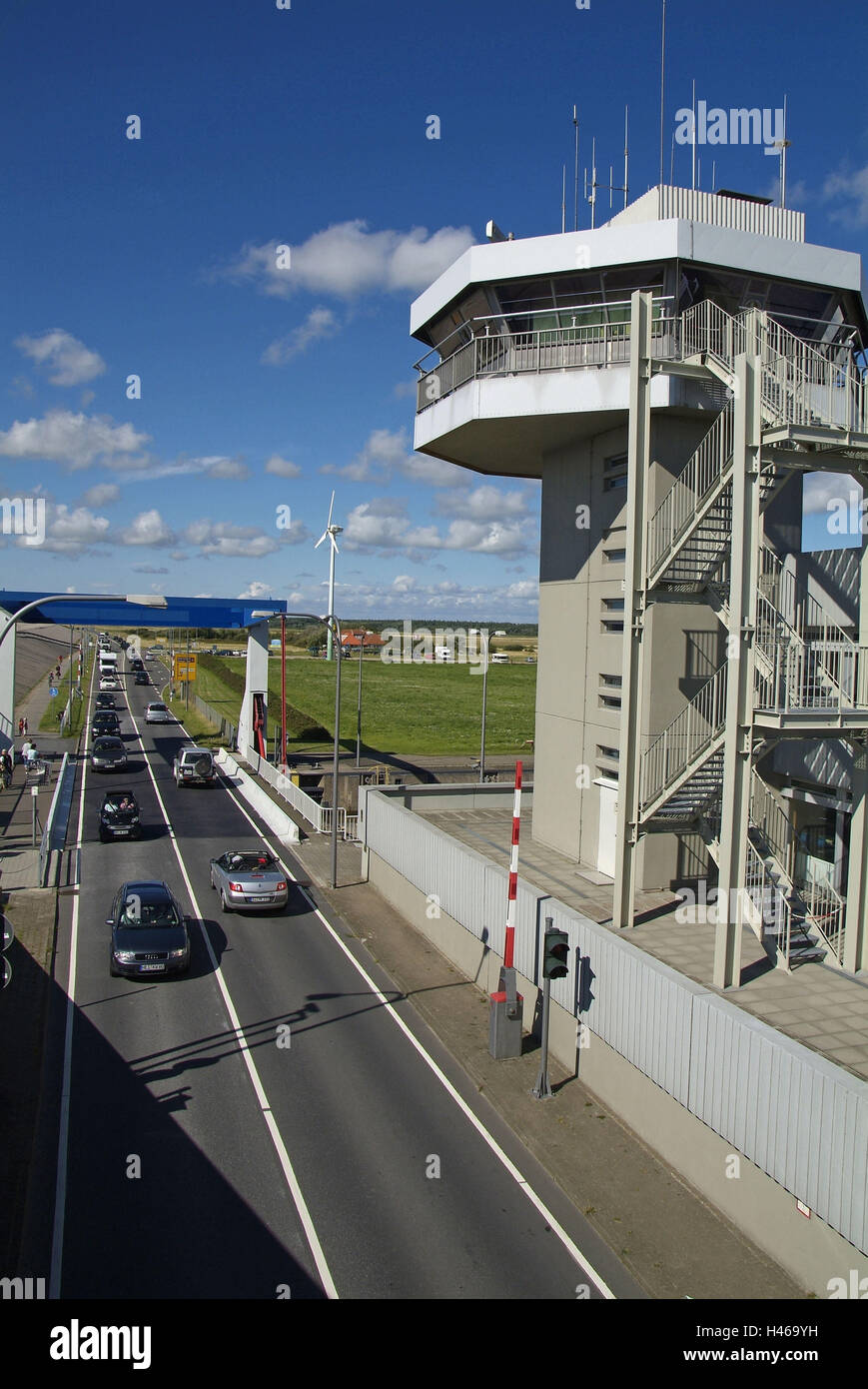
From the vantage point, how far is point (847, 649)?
15.2 m

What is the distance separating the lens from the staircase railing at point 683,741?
53.6ft

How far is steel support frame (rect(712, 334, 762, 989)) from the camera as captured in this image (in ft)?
44.1

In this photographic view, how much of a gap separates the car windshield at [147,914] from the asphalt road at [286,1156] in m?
1.11

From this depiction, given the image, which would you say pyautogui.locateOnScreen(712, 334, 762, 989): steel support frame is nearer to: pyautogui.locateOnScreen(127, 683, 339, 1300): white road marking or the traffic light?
the traffic light

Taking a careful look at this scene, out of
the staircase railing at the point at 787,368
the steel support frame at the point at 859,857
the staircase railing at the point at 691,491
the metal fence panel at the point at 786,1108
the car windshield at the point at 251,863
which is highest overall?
the staircase railing at the point at 787,368

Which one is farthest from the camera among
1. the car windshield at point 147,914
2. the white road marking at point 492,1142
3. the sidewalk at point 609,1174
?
the car windshield at point 147,914

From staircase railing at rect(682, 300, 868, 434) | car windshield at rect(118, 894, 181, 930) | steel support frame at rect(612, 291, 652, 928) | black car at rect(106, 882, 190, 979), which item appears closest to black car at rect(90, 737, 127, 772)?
black car at rect(106, 882, 190, 979)

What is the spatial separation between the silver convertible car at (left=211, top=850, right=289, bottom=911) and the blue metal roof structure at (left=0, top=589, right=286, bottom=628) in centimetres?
2161

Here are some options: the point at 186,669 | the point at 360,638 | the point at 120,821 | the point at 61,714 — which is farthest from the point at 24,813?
the point at 186,669

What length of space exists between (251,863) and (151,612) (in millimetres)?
24701

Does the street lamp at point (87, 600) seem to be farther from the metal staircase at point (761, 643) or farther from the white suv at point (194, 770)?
the white suv at point (194, 770)

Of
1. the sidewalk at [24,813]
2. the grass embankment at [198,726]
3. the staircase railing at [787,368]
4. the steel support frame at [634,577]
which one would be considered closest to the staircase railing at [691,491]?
the steel support frame at [634,577]

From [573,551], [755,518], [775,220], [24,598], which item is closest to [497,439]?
[573,551]
